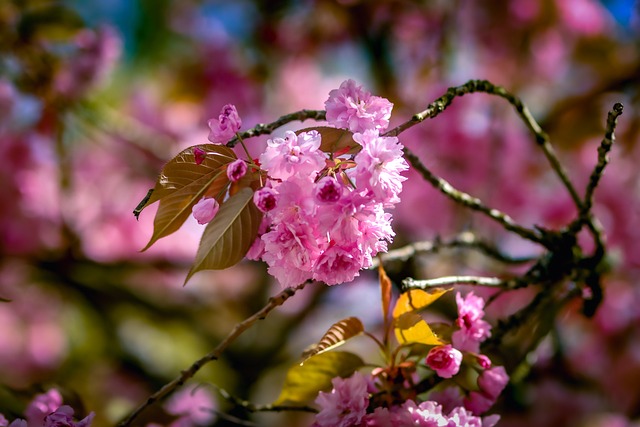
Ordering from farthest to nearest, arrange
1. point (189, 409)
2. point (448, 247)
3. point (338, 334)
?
1. point (189, 409)
2. point (448, 247)
3. point (338, 334)

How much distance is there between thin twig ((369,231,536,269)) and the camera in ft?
2.63

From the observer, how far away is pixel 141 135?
187 cm

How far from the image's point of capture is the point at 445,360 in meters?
0.64

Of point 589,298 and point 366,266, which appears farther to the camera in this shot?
point 589,298

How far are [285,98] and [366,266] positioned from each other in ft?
7.43

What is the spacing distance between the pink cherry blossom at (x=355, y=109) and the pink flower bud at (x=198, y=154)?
12 centimetres

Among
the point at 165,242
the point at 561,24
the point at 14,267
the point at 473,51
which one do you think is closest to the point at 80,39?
the point at 14,267

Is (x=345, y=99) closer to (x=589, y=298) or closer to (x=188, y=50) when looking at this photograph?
(x=589, y=298)

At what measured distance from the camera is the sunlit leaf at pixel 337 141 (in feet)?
2.02

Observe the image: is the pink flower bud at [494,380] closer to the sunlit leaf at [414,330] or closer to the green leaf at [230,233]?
the sunlit leaf at [414,330]

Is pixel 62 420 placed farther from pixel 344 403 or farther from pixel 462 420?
pixel 462 420

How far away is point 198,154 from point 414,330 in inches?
10.4

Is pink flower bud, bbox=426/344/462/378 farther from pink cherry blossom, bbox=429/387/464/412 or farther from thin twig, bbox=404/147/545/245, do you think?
thin twig, bbox=404/147/545/245

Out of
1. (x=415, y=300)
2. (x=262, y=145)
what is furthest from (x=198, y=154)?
(x=262, y=145)
